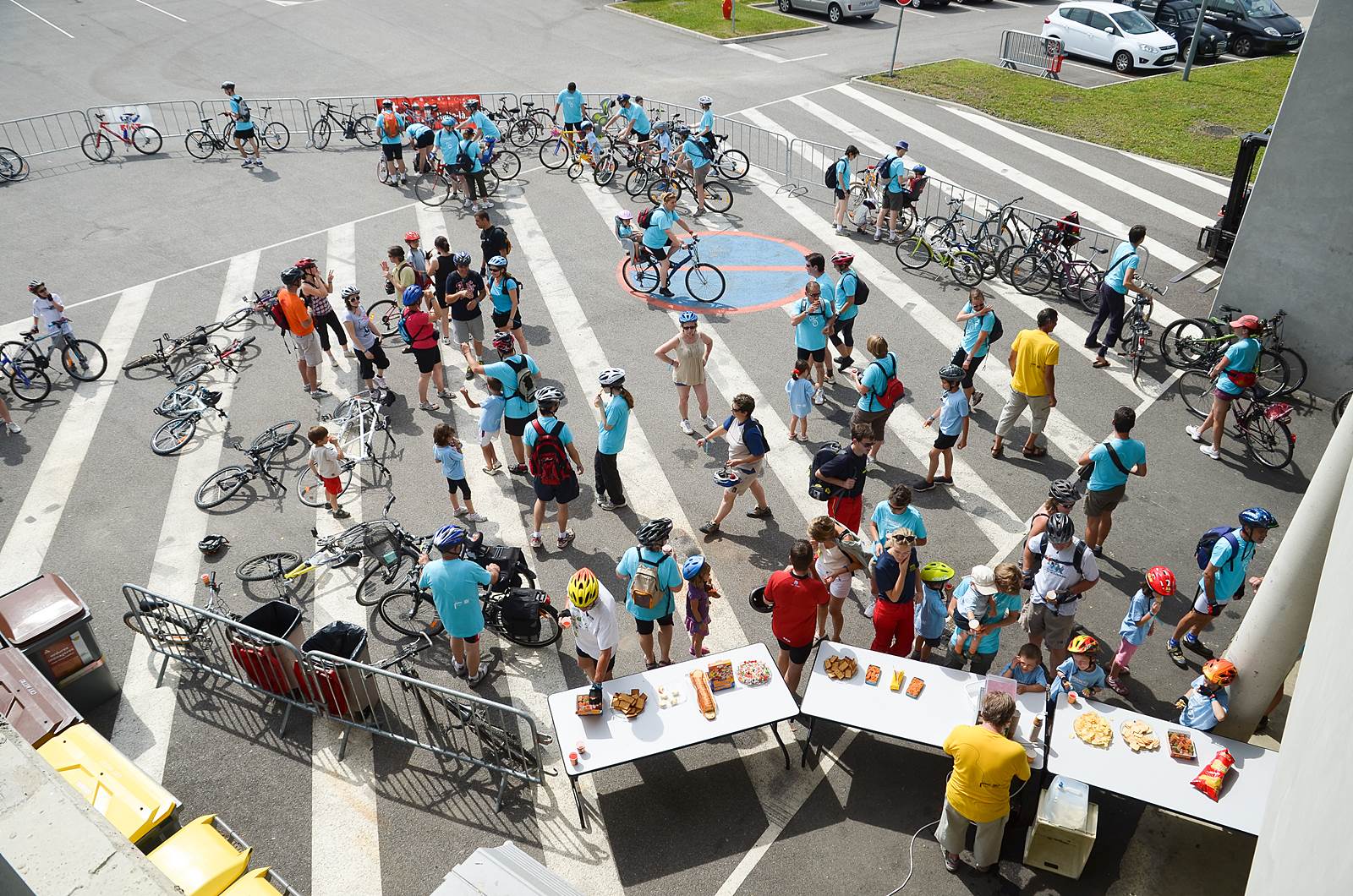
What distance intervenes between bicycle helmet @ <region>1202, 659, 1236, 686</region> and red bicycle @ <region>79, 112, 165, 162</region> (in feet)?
90.2

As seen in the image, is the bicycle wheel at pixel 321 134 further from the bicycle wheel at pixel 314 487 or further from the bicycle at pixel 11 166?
the bicycle wheel at pixel 314 487

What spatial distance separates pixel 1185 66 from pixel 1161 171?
26.3 feet

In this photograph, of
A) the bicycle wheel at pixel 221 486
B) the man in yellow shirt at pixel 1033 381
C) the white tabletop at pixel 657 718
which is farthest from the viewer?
the bicycle wheel at pixel 221 486

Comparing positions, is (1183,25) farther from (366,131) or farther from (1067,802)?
(1067,802)

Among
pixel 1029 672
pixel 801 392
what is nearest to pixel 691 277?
pixel 801 392

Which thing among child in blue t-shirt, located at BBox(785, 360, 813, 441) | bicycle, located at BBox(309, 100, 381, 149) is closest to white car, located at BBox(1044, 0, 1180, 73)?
bicycle, located at BBox(309, 100, 381, 149)

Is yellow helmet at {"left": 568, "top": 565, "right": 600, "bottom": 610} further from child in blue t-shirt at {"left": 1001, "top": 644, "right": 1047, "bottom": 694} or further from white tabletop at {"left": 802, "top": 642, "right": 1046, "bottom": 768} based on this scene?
child in blue t-shirt at {"left": 1001, "top": 644, "right": 1047, "bottom": 694}

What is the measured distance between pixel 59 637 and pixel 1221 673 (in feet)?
36.0

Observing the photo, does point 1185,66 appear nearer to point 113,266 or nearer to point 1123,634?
point 1123,634

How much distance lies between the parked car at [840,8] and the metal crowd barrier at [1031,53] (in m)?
7.82

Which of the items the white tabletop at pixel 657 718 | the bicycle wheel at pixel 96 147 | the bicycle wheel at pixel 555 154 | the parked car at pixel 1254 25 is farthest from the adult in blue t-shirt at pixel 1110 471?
the parked car at pixel 1254 25

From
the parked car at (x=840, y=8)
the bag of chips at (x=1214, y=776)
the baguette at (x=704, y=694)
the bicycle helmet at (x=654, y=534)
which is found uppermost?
the parked car at (x=840, y=8)

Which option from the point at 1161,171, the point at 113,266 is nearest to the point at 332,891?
the point at 113,266

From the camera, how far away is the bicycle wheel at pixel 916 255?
1838 cm
